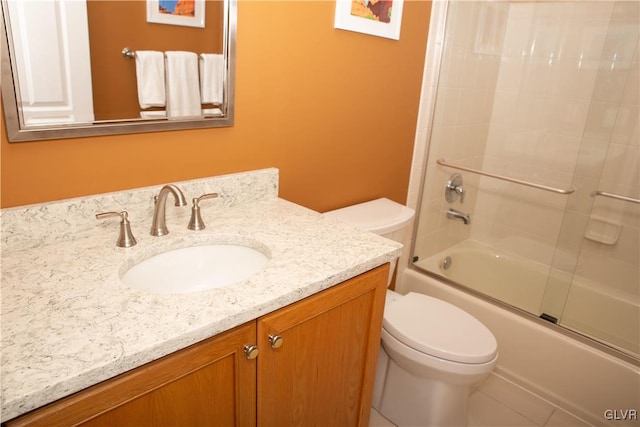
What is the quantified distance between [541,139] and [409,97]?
2.72 ft

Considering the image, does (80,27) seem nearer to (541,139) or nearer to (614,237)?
(541,139)

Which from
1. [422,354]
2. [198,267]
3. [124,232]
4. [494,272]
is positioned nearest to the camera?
[124,232]

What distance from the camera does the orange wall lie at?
111 cm

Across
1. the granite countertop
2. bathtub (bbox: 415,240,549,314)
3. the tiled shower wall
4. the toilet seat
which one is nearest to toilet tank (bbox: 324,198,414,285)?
the toilet seat

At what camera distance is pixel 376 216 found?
A: 1797mm

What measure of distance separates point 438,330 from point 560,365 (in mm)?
680

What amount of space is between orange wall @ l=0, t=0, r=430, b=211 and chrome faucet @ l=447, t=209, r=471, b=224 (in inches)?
16.6

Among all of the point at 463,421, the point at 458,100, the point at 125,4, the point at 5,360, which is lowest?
the point at 463,421

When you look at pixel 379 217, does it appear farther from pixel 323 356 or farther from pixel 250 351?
pixel 250 351

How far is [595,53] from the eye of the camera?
2068mm

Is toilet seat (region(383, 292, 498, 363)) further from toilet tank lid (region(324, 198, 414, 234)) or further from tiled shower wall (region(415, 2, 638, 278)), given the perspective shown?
tiled shower wall (region(415, 2, 638, 278))

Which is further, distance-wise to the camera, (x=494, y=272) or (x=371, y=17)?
(x=494, y=272)

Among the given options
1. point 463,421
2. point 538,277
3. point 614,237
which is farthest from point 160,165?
point 614,237

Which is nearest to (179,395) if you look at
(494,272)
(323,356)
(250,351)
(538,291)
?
(250,351)
